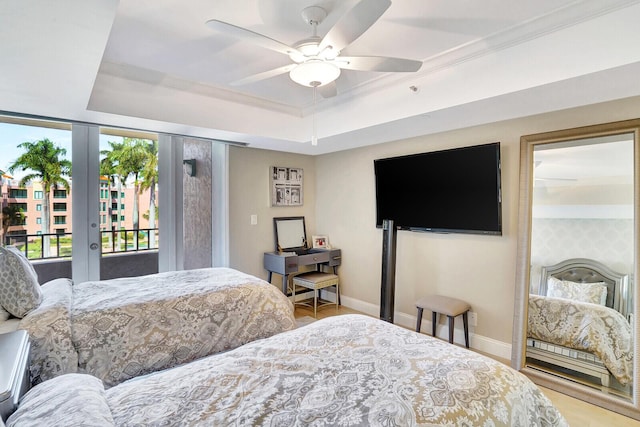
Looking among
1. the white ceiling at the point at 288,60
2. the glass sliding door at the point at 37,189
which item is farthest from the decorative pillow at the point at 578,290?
the glass sliding door at the point at 37,189

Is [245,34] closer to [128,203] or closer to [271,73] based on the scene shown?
[271,73]

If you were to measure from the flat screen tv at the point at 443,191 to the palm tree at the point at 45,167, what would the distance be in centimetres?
323

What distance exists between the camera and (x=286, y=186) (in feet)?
14.5

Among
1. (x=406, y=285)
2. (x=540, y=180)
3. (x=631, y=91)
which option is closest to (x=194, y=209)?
(x=406, y=285)

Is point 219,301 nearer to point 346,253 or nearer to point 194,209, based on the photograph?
point 194,209

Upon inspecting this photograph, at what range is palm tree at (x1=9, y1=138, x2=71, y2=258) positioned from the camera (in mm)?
2844

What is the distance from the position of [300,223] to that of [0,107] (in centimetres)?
321

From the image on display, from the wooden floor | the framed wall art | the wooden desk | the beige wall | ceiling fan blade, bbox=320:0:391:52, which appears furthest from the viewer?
the framed wall art

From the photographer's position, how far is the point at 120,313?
2033mm

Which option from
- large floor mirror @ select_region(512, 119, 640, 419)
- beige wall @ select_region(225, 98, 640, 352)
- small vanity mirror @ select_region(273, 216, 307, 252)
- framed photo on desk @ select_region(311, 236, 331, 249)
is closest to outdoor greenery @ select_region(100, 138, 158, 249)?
beige wall @ select_region(225, 98, 640, 352)

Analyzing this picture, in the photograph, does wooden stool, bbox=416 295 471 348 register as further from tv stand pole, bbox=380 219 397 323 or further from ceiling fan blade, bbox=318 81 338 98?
ceiling fan blade, bbox=318 81 338 98

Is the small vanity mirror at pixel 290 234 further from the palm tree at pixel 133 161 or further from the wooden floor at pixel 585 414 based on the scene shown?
the wooden floor at pixel 585 414

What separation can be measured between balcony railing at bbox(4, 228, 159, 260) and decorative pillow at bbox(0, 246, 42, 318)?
1285mm

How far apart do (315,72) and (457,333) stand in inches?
112
